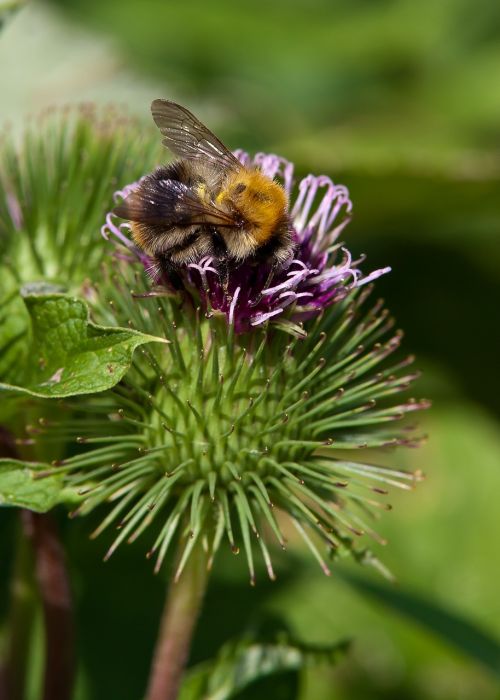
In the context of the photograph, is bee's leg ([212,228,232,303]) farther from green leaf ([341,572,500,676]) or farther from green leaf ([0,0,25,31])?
green leaf ([341,572,500,676])

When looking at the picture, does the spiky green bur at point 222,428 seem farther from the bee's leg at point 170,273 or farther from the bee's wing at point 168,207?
the bee's wing at point 168,207

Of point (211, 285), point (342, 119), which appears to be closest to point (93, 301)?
point (211, 285)

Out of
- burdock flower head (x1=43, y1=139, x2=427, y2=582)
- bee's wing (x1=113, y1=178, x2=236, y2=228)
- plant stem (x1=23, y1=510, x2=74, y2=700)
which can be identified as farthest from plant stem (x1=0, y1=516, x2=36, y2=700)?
bee's wing (x1=113, y1=178, x2=236, y2=228)

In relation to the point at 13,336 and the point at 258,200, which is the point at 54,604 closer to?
the point at 13,336

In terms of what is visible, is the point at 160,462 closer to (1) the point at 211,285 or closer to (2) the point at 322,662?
(1) the point at 211,285

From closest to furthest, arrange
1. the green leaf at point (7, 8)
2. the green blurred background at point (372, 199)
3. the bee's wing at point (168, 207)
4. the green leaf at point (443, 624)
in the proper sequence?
the bee's wing at point (168, 207), the green leaf at point (7, 8), the green leaf at point (443, 624), the green blurred background at point (372, 199)

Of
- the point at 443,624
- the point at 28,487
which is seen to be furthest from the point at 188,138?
the point at 443,624

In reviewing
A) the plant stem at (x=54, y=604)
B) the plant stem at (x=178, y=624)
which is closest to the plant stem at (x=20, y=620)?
the plant stem at (x=54, y=604)
